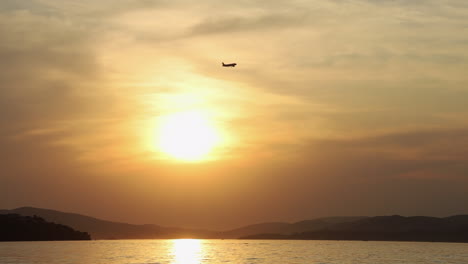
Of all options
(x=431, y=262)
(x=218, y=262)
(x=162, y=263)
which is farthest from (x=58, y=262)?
(x=431, y=262)

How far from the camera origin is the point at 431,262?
575ft

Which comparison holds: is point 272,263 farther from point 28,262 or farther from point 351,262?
point 28,262

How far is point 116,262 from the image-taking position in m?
156

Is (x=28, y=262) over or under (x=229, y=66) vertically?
under

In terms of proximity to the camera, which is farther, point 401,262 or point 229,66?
point 401,262

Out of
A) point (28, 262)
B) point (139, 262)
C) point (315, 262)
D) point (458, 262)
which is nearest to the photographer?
point (28, 262)

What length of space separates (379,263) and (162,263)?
180 ft

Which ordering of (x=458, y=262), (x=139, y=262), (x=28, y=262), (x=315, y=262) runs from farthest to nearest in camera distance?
(x=458, y=262) → (x=315, y=262) → (x=139, y=262) → (x=28, y=262)

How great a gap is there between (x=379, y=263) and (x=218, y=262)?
4130 cm

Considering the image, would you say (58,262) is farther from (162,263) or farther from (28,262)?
(162,263)

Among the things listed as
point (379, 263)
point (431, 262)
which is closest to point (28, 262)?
point (379, 263)

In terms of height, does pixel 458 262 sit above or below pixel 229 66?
below

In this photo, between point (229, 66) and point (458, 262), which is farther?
point (458, 262)

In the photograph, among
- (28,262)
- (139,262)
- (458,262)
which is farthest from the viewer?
A: (458,262)
